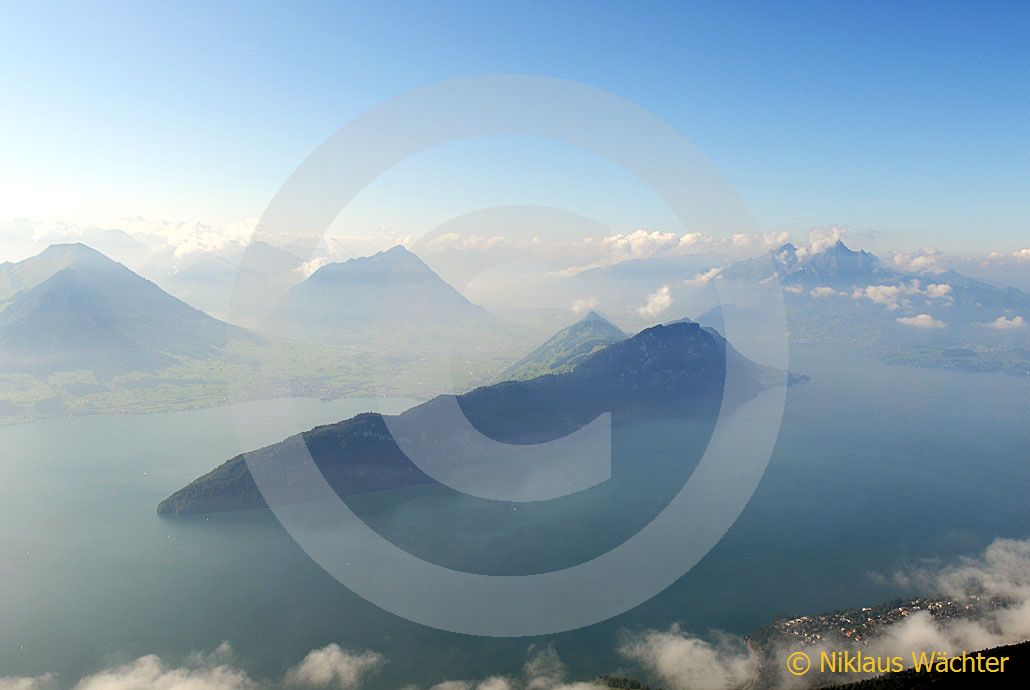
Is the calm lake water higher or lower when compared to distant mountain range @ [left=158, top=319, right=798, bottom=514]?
lower

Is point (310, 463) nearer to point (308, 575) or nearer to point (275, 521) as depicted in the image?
point (275, 521)

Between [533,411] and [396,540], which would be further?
[533,411]

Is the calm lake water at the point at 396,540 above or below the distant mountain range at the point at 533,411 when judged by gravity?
below

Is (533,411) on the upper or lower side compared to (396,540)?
upper

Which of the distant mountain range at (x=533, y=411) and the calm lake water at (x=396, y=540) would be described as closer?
the calm lake water at (x=396, y=540)
